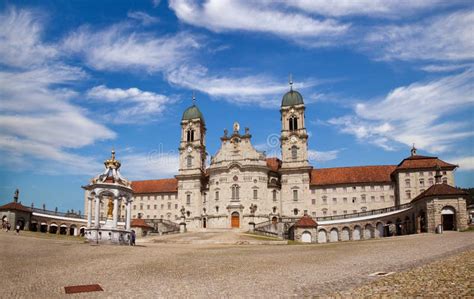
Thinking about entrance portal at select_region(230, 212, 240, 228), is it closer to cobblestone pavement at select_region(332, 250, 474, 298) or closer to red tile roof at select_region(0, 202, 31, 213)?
red tile roof at select_region(0, 202, 31, 213)

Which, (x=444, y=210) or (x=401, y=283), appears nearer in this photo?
(x=401, y=283)

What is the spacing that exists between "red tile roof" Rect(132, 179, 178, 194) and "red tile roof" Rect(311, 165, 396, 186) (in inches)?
1149

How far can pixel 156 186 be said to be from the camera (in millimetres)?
92125

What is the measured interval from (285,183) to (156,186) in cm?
2945

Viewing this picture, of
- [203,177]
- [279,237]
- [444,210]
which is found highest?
Result: [203,177]

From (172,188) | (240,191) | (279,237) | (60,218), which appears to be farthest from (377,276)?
(172,188)

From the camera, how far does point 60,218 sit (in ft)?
244

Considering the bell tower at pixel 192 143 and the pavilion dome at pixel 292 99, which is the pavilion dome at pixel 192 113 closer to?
the bell tower at pixel 192 143

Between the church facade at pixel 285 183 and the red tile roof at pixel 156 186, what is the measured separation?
247 inches

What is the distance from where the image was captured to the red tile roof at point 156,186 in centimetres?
8938

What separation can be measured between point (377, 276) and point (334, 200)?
6235 cm

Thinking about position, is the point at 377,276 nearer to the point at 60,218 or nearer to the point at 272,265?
the point at 272,265

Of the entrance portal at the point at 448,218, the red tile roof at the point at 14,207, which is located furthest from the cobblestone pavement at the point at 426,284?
the red tile roof at the point at 14,207

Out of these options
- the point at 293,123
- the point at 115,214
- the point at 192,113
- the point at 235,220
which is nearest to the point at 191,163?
the point at 192,113
